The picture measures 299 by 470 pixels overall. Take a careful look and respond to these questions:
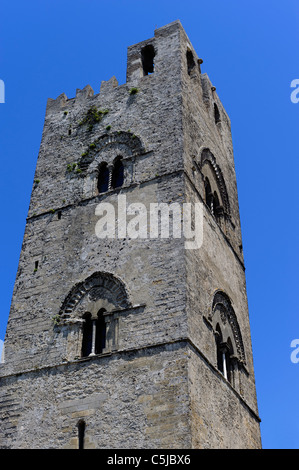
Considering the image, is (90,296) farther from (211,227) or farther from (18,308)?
(211,227)

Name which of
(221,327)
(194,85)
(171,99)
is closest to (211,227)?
(221,327)

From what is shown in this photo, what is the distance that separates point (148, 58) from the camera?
2134 centimetres

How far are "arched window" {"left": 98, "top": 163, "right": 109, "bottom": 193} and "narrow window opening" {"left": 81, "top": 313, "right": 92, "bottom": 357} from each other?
13.7 feet

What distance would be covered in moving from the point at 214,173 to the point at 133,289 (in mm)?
6245

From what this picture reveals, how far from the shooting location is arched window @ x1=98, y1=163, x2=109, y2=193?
18.1m

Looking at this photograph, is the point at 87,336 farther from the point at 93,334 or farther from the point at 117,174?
the point at 117,174

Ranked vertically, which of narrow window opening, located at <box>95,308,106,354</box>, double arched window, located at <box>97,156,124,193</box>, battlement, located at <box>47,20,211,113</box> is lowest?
narrow window opening, located at <box>95,308,106,354</box>

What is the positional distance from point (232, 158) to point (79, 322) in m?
10.2

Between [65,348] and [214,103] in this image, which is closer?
[65,348]

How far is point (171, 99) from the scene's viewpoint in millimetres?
18672

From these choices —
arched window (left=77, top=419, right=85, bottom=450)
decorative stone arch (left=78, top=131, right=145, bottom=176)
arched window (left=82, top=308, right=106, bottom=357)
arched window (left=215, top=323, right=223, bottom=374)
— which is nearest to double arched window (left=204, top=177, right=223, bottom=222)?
decorative stone arch (left=78, top=131, right=145, bottom=176)

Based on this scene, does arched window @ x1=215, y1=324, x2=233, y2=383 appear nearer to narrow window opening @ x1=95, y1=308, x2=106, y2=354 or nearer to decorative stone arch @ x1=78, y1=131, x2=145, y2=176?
narrow window opening @ x1=95, y1=308, x2=106, y2=354

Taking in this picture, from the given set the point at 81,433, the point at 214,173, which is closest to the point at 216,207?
the point at 214,173

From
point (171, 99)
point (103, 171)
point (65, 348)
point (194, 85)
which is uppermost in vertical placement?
point (194, 85)
